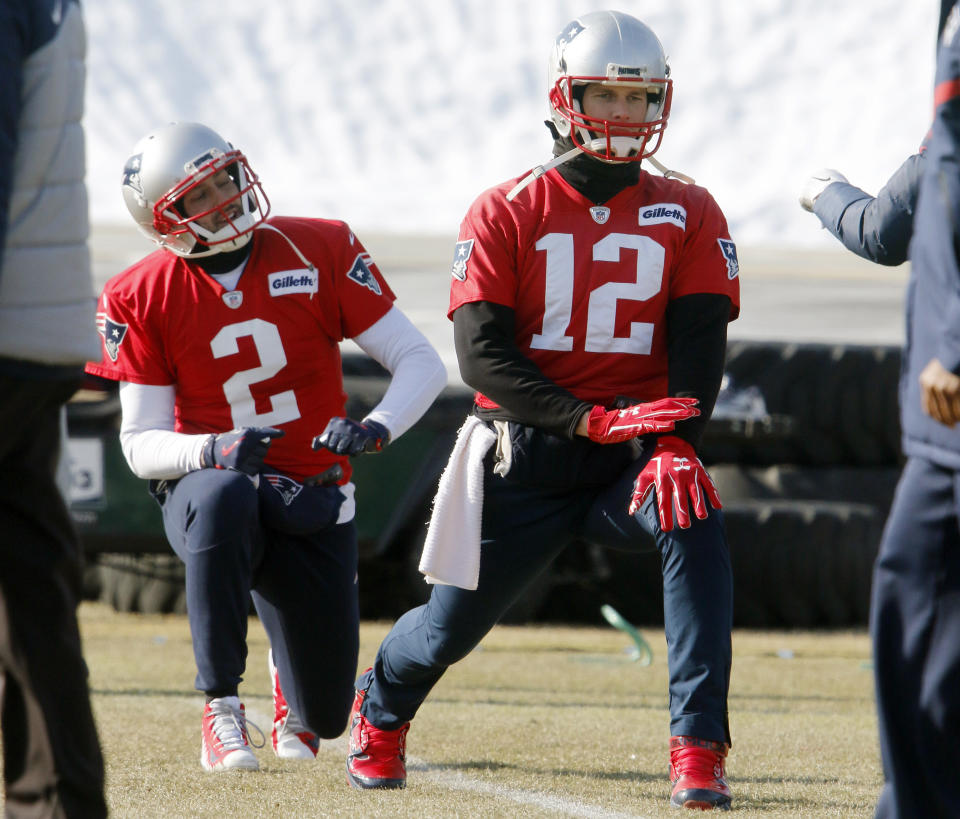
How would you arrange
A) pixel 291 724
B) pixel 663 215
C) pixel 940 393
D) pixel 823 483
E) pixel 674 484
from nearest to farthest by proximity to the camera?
pixel 940 393 → pixel 674 484 → pixel 663 215 → pixel 291 724 → pixel 823 483

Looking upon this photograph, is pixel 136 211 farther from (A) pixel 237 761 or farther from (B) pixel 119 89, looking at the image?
(B) pixel 119 89

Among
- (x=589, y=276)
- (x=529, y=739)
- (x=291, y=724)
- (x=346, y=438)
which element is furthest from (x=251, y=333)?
(x=529, y=739)

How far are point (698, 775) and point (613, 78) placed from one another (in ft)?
5.66

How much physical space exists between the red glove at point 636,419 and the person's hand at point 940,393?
1302 mm

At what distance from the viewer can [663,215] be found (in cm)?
426

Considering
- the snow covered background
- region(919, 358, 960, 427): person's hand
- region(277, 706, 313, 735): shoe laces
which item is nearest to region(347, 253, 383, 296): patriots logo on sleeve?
region(277, 706, 313, 735): shoe laces

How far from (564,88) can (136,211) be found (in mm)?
1232

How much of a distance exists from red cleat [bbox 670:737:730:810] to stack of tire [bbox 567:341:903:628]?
14.9ft

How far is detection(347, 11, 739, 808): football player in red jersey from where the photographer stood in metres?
4.12

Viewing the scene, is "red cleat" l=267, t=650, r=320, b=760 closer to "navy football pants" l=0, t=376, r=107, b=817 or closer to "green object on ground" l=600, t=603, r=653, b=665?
"navy football pants" l=0, t=376, r=107, b=817

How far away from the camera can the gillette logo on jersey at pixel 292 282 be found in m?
4.55

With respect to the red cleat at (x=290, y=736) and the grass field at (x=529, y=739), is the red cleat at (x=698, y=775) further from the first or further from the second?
the red cleat at (x=290, y=736)

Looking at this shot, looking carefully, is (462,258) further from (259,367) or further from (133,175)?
(133,175)

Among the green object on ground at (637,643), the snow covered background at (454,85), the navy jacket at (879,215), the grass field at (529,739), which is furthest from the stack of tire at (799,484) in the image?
the snow covered background at (454,85)
